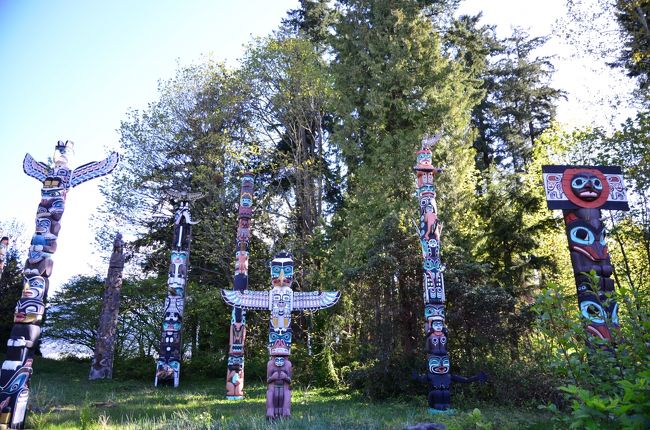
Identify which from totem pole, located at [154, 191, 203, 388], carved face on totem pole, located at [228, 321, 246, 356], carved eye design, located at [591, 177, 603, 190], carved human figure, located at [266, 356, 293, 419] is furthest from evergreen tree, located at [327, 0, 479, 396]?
totem pole, located at [154, 191, 203, 388]

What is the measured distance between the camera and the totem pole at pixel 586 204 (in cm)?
800

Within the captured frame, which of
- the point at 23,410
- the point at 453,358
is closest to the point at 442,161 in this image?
the point at 453,358

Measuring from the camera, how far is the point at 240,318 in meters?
12.2

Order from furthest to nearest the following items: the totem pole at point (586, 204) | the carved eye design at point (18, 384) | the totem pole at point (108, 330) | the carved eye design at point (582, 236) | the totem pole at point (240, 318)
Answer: the totem pole at point (108, 330)
the totem pole at point (240, 318)
the carved eye design at point (582, 236)
the totem pole at point (586, 204)
the carved eye design at point (18, 384)

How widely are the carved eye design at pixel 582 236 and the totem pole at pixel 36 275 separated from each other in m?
8.30

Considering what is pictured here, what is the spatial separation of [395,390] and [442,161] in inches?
305

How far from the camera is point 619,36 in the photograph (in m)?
13.2

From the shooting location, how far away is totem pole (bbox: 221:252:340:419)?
289 inches

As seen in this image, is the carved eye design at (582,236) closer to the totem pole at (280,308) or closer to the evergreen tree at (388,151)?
the evergreen tree at (388,151)

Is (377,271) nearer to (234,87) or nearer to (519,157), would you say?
(234,87)

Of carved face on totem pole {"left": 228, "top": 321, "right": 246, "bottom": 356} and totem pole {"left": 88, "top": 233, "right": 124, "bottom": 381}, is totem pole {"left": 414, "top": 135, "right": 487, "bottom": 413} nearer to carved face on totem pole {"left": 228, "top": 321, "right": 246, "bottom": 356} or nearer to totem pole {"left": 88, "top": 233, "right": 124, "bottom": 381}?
carved face on totem pole {"left": 228, "top": 321, "right": 246, "bottom": 356}

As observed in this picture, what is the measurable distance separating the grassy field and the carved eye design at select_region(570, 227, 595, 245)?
3039 mm

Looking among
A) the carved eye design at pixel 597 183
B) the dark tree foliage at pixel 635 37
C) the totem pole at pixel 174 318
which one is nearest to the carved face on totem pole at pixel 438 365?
the carved eye design at pixel 597 183

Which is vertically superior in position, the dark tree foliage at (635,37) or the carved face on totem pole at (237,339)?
the dark tree foliage at (635,37)
